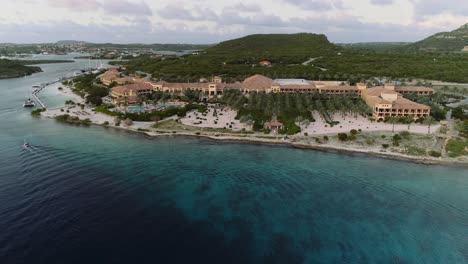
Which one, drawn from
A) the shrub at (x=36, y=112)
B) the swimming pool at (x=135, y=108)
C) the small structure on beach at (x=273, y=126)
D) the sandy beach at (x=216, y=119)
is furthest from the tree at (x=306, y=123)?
the shrub at (x=36, y=112)

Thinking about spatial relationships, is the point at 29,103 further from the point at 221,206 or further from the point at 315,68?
the point at 315,68

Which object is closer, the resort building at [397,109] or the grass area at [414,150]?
the grass area at [414,150]

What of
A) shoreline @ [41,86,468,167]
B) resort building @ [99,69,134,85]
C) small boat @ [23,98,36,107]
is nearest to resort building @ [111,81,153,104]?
shoreline @ [41,86,468,167]

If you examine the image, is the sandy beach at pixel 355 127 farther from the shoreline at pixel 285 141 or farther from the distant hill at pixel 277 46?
the distant hill at pixel 277 46

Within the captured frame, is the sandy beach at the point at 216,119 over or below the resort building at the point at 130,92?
below

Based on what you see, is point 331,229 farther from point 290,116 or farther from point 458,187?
point 290,116

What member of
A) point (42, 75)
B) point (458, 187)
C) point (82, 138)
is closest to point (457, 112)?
point (458, 187)
